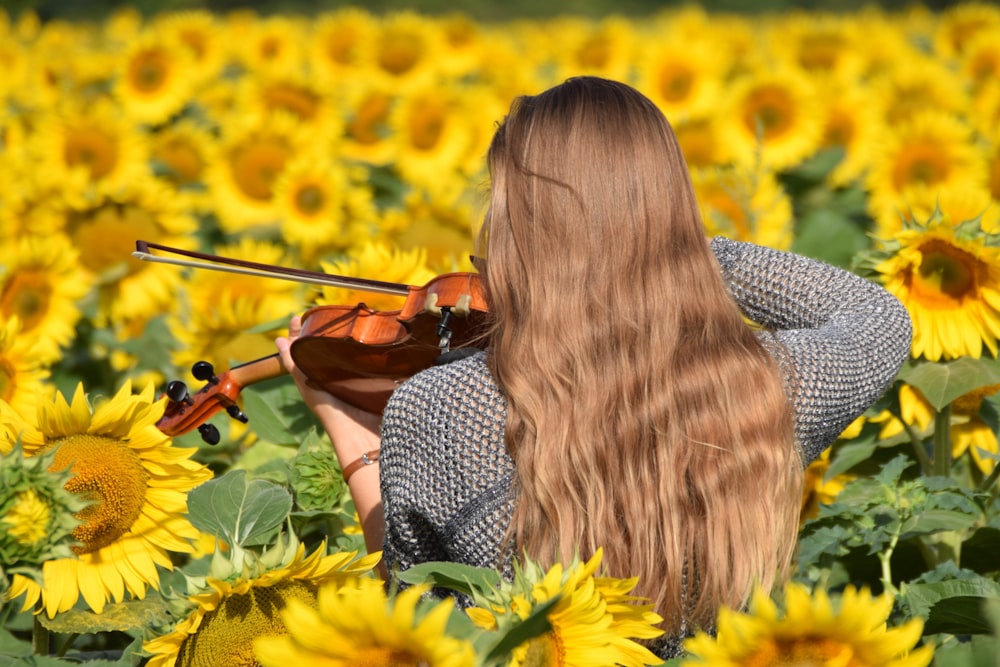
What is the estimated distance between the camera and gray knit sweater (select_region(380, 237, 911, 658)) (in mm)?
1559


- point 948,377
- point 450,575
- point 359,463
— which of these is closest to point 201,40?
point 359,463

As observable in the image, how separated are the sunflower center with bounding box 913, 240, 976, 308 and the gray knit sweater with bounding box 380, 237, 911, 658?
29cm

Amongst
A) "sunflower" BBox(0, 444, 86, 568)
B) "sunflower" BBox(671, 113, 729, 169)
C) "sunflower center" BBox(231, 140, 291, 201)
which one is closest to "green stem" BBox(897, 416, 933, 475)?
"sunflower" BBox(0, 444, 86, 568)

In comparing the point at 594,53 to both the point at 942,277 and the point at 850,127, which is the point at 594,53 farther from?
the point at 942,277

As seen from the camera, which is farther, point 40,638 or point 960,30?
point 960,30

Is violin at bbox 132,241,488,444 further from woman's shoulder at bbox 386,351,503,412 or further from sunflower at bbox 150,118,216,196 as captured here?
sunflower at bbox 150,118,216,196

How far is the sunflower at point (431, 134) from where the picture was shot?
4.50m

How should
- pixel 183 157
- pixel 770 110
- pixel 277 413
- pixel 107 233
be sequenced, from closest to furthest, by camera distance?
pixel 277 413
pixel 107 233
pixel 183 157
pixel 770 110

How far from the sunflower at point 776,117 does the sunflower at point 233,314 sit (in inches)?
Result: 89.2

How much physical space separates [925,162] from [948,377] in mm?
2074

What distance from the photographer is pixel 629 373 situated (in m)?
1.55

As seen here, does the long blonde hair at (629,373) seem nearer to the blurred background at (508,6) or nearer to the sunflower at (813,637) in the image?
the sunflower at (813,637)

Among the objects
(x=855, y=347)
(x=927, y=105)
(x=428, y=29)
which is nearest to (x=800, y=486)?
(x=855, y=347)

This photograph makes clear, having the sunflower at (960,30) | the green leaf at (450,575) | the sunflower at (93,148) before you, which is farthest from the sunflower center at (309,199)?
the sunflower at (960,30)
